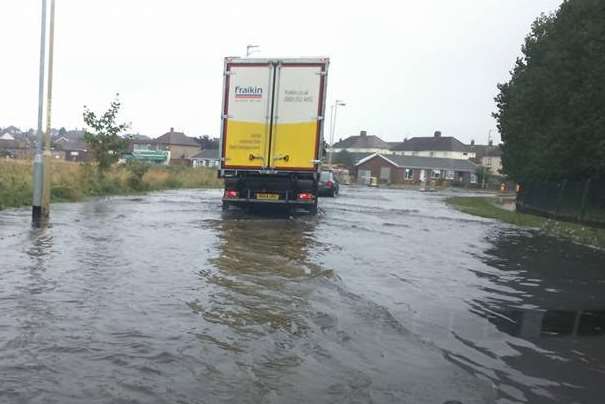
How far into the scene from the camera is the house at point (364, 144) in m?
125

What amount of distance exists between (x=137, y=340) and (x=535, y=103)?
1019 inches

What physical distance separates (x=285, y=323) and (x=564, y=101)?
70.1ft

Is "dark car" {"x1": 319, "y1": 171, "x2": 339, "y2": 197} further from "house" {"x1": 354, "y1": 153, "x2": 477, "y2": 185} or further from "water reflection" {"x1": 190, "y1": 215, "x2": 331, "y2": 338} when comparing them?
"house" {"x1": 354, "y1": 153, "x2": 477, "y2": 185}

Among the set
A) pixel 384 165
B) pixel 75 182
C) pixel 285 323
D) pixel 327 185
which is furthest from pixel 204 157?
pixel 285 323

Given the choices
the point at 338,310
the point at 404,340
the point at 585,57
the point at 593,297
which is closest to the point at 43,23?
the point at 338,310

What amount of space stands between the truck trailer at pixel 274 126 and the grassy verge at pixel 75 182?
6395mm

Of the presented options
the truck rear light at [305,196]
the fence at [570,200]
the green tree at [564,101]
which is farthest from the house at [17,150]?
the fence at [570,200]

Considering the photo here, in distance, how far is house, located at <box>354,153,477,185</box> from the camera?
9144 centimetres

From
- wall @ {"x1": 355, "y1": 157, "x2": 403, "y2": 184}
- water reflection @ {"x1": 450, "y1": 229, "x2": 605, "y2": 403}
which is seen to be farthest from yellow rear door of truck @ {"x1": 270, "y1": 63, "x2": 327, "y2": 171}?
wall @ {"x1": 355, "y1": 157, "x2": 403, "y2": 184}

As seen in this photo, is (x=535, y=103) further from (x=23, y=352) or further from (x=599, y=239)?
(x=23, y=352)

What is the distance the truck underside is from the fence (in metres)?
10.6

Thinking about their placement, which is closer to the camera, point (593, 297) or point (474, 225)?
point (593, 297)

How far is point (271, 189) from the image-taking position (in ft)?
54.5

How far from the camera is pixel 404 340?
17.6 ft
